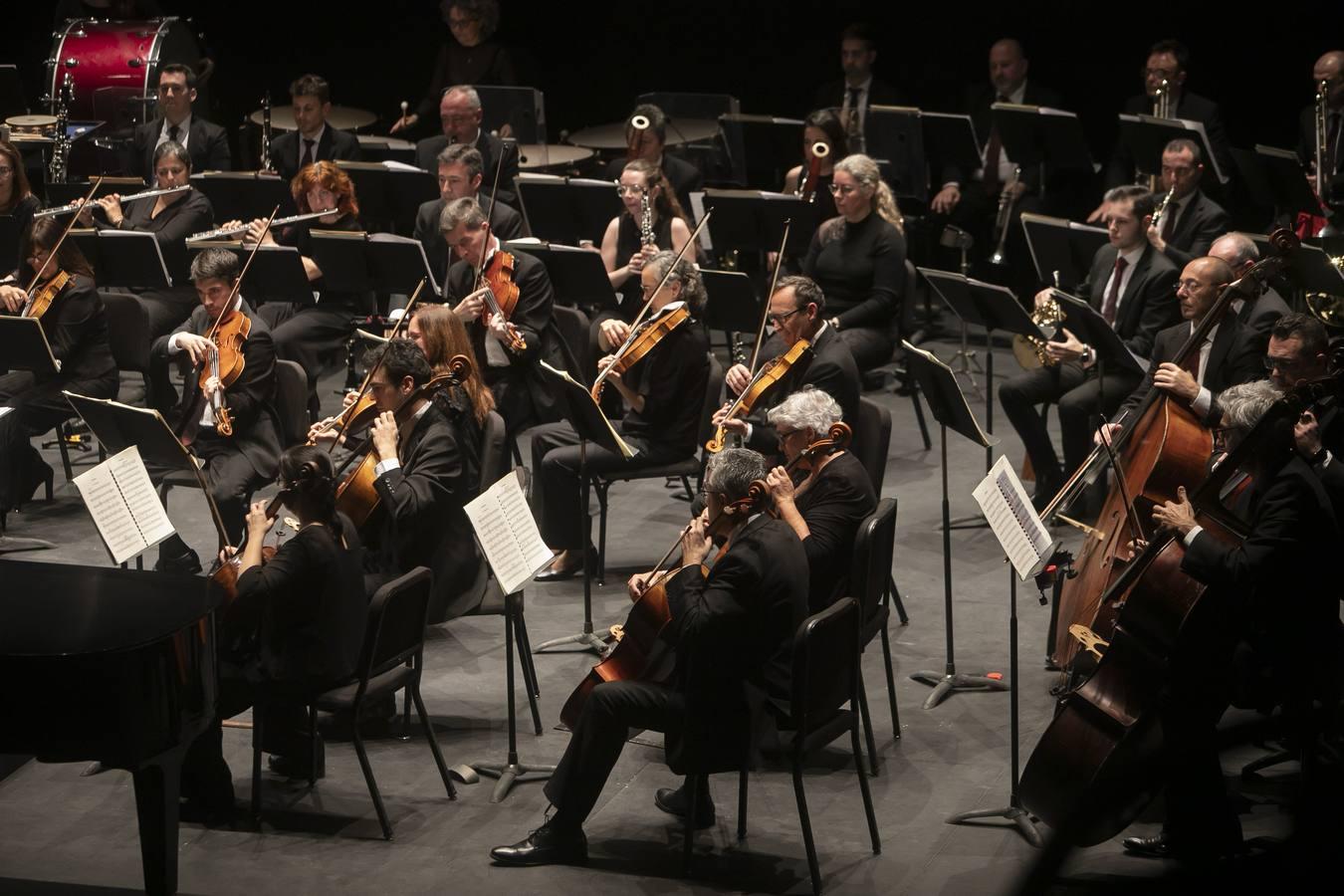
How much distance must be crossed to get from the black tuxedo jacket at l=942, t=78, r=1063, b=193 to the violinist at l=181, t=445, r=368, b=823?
6258 millimetres

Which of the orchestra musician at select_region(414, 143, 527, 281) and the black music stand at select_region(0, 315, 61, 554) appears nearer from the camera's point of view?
the black music stand at select_region(0, 315, 61, 554)

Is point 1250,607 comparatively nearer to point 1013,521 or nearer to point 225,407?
point 1013,521

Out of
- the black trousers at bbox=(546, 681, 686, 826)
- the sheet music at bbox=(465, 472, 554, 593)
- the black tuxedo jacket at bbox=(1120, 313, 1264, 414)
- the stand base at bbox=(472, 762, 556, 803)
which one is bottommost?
the stand base at bbox=(472, 762, 556, 803)

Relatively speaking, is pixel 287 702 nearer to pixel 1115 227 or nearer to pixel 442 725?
pixel 442 725

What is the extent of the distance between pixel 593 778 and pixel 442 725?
1169 mm

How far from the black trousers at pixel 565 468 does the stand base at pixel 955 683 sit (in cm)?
144

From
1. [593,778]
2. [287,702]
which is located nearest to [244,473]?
[287,702]

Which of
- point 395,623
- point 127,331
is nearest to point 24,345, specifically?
point 127,331

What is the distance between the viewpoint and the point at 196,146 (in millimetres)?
10055

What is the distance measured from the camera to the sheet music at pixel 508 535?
4.70 m

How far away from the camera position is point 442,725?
18.5ft

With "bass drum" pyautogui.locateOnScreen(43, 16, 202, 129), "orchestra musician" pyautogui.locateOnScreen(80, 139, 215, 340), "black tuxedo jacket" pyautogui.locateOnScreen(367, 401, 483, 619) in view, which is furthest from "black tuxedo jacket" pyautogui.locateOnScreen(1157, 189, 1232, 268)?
"bass drum" pyautogui.locateOnScreen(43, 16, 202, 129)

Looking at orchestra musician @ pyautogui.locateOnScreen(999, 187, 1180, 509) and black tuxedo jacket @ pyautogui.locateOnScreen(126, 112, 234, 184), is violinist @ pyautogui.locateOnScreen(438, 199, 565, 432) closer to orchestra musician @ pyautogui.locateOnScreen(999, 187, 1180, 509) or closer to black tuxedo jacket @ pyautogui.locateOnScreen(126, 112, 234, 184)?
orchestra musician @ pyautogui.locateOnScreen(999, 187, 1180, 509)

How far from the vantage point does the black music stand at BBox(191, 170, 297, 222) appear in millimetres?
8750
